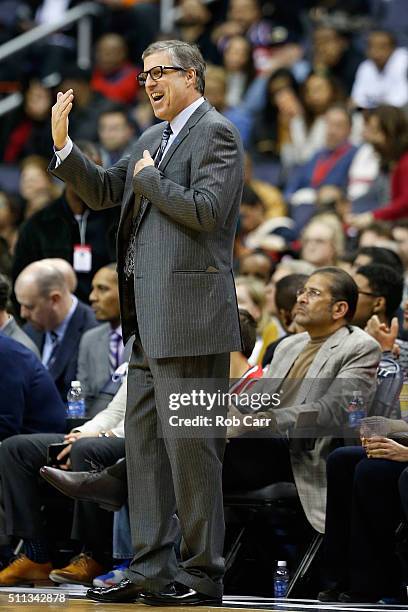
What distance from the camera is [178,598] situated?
14.0ft

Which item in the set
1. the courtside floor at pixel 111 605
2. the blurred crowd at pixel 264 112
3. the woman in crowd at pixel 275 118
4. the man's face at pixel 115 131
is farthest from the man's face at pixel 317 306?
the woman in crowd at pixel 275 118

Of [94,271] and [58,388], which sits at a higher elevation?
[94,271]

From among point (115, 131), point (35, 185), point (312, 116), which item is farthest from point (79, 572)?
point (312, 116)

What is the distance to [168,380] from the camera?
14.1 feet

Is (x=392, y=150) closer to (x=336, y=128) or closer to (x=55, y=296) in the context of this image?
(x=336, y=128)

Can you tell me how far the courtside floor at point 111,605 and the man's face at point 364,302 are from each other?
4.75 feet

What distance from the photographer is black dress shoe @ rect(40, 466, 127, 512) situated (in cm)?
497

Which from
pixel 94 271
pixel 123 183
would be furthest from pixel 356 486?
pixel 94 271

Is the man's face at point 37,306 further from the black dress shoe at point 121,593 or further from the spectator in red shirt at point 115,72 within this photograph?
the spectator in red shirt at point 115,72

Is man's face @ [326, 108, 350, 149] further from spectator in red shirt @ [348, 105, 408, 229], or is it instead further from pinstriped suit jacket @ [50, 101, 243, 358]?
pinstriped suit jacket @ [50, 101, 243, 358]

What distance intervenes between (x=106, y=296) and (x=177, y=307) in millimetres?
2229

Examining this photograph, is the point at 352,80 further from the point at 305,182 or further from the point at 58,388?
the point at 58,388

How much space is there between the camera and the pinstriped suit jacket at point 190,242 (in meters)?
4.27

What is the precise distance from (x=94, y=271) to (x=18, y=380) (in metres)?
1.63
